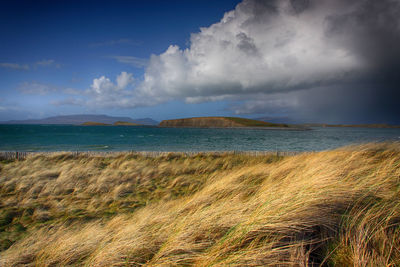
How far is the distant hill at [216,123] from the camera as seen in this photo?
133125 mm

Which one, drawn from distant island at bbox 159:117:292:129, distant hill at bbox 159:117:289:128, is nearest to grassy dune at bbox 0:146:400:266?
distant island at bbox 159:117:292:129

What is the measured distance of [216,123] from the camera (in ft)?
473

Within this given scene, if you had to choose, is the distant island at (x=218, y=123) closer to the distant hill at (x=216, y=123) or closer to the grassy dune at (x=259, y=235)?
the distant hill at (x=216, y=123)

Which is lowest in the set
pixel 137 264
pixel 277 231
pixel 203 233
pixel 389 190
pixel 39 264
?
pixel 39 264

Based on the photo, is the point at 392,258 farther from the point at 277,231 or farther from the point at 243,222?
the point at 243,222

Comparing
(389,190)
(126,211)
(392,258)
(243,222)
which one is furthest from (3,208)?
(389,190)

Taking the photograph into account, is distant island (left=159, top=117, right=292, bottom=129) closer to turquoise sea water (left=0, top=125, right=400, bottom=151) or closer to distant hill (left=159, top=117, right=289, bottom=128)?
distant hill (left=159, top=117, right=289, bottom=128)

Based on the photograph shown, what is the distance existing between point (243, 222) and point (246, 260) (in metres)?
0.47

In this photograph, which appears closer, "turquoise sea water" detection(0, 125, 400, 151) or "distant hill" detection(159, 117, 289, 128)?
"turquoise sea water" detection(0, 125, 400, 151)

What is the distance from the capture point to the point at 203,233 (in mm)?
2352

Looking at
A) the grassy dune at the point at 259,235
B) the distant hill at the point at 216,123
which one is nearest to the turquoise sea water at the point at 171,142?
the grassy dune at the point at 259,235

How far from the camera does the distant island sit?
132 meters

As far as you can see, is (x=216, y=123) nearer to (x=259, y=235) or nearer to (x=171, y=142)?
(x=171, y=142)

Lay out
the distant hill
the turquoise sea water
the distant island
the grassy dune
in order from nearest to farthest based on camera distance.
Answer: the grassy dune, the turquoise sea water, the distant island, the distant hill
